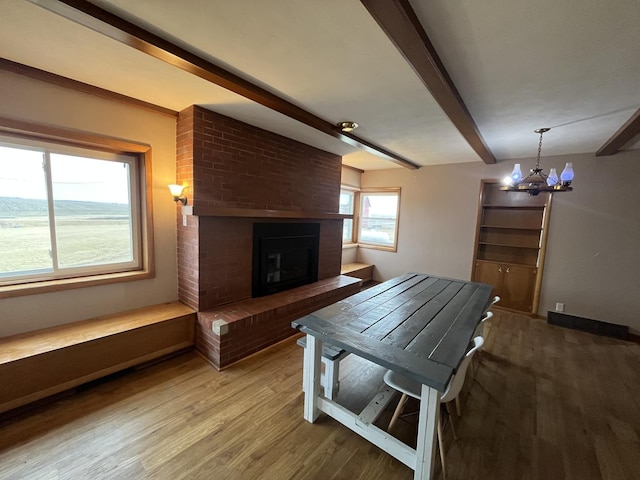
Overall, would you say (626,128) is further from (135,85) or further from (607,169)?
(135,85)

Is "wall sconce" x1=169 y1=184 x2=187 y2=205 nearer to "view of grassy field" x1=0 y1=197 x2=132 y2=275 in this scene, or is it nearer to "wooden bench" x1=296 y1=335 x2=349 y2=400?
"view of grassy field" x1=0 y1=197 x2=132 y2=275

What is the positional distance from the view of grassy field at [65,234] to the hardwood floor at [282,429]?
1.10m

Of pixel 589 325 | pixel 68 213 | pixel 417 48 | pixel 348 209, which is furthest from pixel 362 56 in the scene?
pixel 589 325

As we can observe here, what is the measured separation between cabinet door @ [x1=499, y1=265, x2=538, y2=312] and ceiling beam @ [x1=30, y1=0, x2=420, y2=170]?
3835mm

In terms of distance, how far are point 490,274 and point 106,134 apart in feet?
17.2

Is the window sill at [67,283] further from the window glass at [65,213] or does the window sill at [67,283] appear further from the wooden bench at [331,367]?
the wooden bench at [331,367]

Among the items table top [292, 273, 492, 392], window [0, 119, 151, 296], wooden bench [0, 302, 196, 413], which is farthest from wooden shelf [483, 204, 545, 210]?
window [0, 119, 151, 296]

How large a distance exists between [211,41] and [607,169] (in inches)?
187

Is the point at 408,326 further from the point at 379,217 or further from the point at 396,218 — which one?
the point at 379,217

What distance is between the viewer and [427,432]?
141 cm

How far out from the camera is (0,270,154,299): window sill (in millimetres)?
2021

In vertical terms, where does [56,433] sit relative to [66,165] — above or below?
below

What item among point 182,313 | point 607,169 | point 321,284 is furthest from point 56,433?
point 607,169

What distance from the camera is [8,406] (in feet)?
5.83
